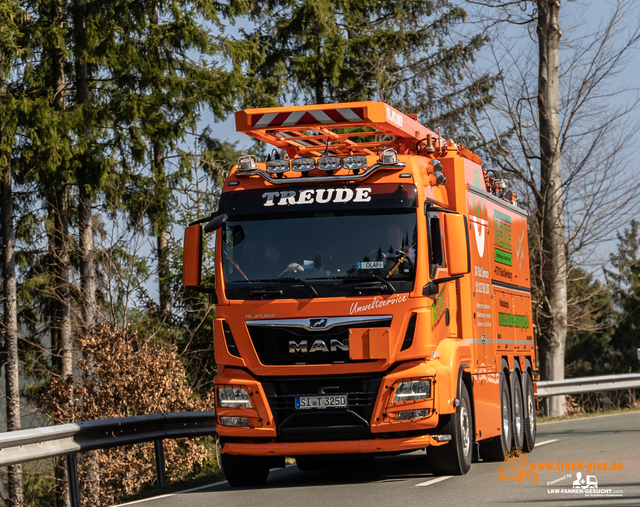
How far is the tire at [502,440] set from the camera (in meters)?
12.1

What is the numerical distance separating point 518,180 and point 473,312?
13.1 meters

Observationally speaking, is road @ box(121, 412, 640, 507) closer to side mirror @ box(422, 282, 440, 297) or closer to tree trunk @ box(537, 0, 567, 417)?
side mirror @ box(422, 282, 440, 297)

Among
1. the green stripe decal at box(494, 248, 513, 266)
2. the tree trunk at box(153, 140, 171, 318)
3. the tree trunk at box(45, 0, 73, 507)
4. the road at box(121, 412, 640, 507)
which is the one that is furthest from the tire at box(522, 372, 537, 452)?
the tree trunk at box(45, 0, 73, 507)

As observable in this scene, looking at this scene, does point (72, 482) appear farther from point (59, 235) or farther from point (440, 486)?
point (59, 235)

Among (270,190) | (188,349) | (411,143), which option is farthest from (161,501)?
(188,349)

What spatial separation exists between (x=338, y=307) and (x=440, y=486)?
2.05 m

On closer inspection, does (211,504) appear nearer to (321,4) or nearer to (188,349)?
(188,349)

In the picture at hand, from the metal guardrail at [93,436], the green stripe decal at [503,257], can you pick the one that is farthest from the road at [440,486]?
the green stripe decal at [503,257]

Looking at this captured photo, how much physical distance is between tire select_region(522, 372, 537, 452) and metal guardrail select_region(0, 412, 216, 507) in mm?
4560

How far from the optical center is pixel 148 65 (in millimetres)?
A: 23594

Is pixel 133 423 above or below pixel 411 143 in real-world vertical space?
below

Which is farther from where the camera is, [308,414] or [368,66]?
[368,66]

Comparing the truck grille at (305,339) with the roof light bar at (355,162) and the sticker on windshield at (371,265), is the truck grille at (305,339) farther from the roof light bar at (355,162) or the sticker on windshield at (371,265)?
the roof light bar at (355,162)

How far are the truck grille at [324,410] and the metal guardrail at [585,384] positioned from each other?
9946 millimetres
